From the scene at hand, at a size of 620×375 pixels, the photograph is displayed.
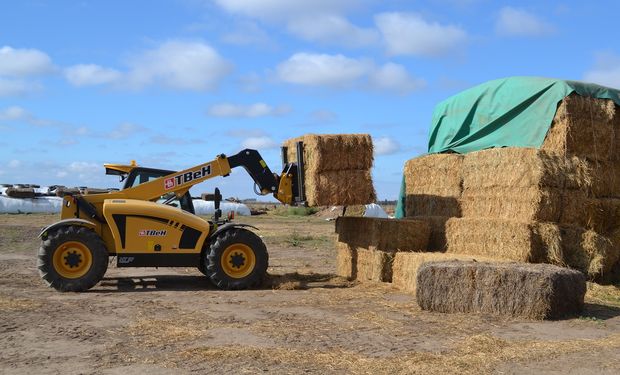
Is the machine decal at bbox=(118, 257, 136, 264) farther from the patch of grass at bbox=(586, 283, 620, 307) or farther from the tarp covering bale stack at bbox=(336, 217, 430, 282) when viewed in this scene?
the patch of grass at bbox=(586, 283, 620, 307)

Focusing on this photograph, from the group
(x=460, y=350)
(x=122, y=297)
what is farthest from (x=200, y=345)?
(x=122, y=297)

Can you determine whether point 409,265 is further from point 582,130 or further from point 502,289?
point 582,130

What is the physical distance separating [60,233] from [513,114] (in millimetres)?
9156

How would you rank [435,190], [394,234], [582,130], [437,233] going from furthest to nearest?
[435,190] < [437,233] < [394,234] < [582,130]

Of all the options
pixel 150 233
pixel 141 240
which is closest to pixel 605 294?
pixel 150 233

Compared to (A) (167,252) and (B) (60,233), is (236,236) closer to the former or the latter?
(A) (167,252)

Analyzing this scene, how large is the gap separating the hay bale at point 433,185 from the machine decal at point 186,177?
4.85 m

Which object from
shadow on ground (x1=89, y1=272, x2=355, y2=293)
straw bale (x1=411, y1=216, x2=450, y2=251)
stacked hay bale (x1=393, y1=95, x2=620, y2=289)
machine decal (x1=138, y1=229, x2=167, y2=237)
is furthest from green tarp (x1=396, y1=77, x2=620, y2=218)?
machine decal (x1=138, y1=229, x2=167, y2=237)

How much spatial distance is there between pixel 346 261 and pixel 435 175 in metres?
2.69

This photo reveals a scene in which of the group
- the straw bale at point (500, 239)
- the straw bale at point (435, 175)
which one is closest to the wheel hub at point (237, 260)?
the straw bale at point (500, 239)

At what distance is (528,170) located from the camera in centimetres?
1160

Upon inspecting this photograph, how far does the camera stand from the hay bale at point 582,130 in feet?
40.0

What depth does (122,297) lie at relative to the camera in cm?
1076

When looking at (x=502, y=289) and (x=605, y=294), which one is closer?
(x=502, y=289)
